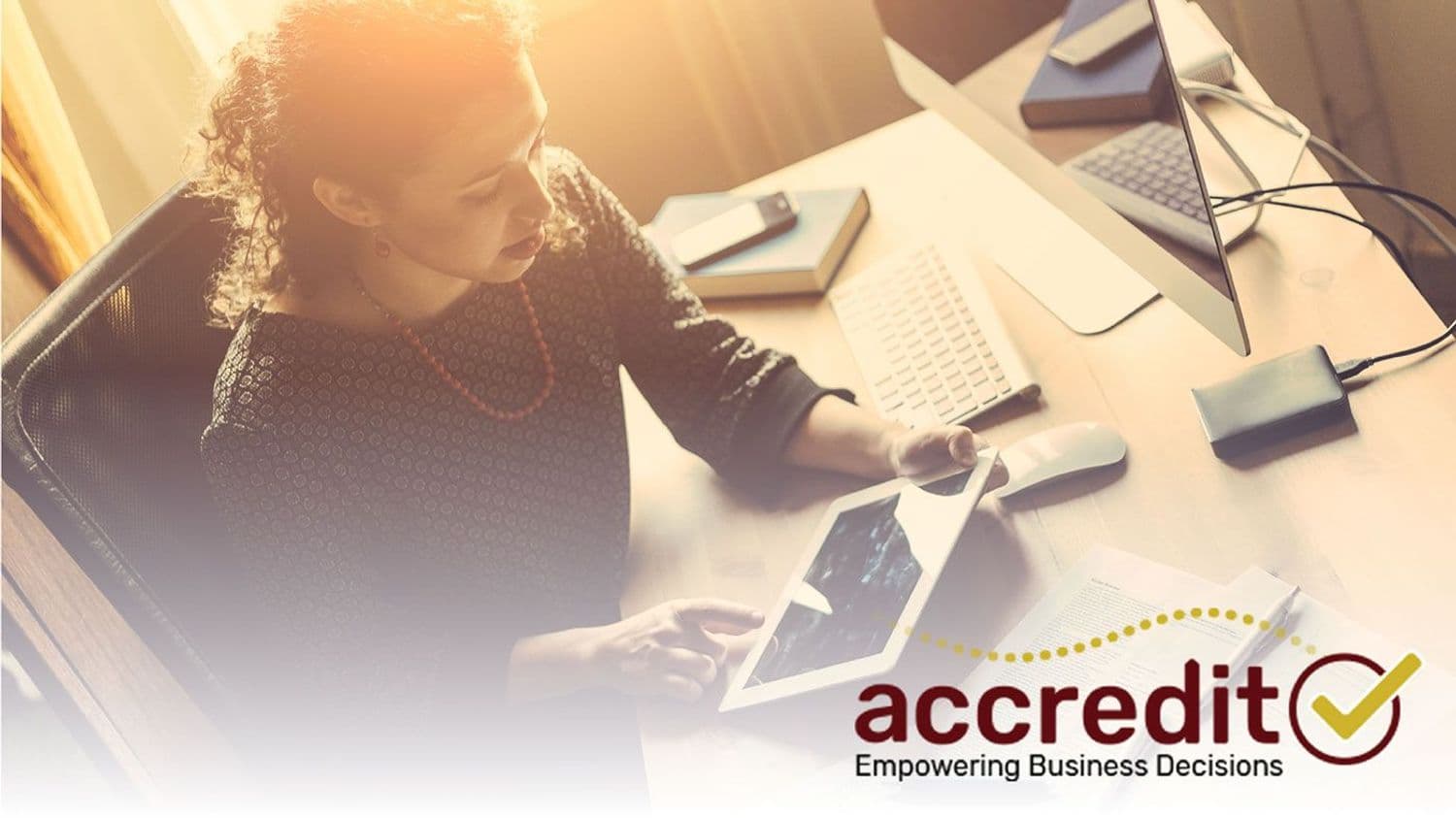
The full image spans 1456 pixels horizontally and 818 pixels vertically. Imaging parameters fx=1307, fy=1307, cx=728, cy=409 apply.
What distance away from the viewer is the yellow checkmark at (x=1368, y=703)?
2.56 feet

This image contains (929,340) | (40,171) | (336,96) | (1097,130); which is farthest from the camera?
(40,171)

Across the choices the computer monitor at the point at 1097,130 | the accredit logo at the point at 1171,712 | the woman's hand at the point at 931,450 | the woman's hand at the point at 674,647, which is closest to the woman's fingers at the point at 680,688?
the woman's hand at the point at 674,647

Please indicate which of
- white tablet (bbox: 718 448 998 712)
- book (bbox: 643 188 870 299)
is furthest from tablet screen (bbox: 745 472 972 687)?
book (bbox: 643 188 870 299)

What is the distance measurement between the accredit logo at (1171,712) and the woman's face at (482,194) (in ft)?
1.48

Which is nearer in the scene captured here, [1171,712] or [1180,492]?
[1171,712]

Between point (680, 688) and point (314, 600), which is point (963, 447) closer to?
point (680, 688)

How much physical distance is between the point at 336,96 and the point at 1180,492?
0.69m

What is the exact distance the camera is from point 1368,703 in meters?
0.78

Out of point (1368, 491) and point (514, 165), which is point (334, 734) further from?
point (1368, 491)

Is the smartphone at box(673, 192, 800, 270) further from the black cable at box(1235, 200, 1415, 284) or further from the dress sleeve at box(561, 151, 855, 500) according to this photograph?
the black cable at box(1235, 200, 1415, 284)

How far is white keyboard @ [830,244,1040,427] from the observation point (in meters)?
1.15

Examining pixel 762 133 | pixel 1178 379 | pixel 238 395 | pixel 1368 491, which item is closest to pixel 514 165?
pixel 238 395

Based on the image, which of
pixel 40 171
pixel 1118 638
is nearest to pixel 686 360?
pixel 1118 638

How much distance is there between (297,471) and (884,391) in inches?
20.5
